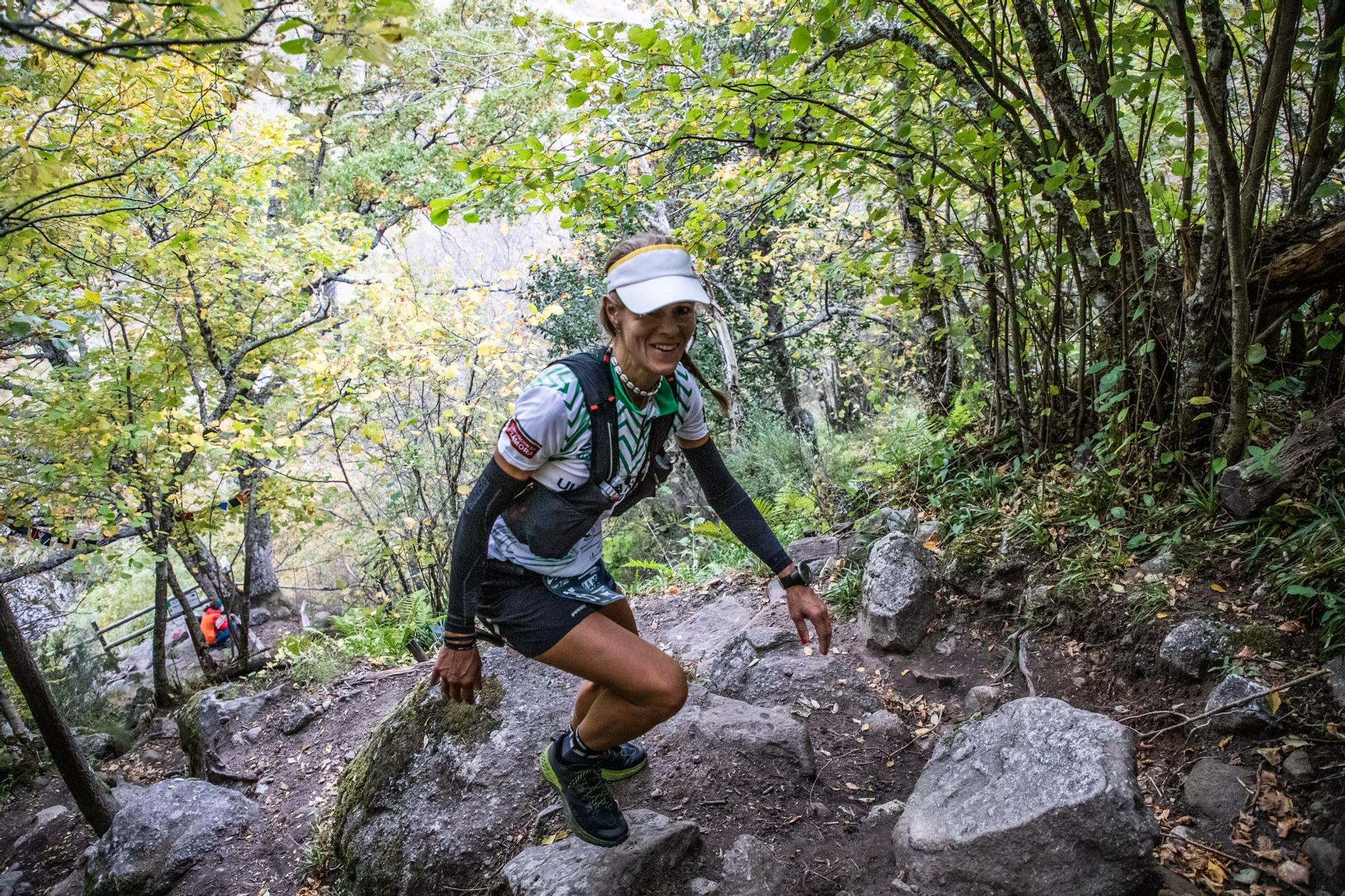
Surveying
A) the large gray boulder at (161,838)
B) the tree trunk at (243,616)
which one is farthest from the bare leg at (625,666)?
the tree trunk at (243,616)

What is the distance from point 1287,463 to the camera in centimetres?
324

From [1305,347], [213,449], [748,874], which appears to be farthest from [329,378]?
[1305,347]

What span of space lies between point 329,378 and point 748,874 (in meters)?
6.02

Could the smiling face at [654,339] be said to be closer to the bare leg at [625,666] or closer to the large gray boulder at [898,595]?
the bare leg at [625,666]

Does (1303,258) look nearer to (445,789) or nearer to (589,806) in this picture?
(589,806)

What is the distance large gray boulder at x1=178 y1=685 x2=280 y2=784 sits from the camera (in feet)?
17.7

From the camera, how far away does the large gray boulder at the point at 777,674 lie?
13.5ft

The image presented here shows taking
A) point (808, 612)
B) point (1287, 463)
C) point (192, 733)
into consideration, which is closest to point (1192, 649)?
point (1287, 463)

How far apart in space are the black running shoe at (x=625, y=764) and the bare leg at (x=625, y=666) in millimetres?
900

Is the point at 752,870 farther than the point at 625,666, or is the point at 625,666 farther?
the point at 752,870

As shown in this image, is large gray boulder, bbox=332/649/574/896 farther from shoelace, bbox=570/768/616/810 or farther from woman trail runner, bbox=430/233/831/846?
woman trail runner, bbox=430/233/831/846

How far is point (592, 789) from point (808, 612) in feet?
3.74

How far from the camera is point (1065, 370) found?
4.71 metres

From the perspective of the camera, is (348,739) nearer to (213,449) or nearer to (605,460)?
→ (213,449)
